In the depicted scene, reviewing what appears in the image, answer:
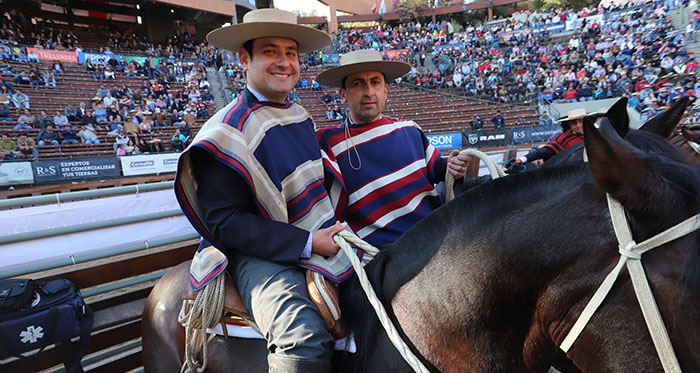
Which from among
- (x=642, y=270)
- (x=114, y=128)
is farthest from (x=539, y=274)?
(x=114, y=128)

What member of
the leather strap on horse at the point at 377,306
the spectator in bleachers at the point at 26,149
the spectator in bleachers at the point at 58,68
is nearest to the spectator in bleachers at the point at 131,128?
the spectator in bleachers at the point at 26,149

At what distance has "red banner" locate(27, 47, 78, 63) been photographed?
69.8ft

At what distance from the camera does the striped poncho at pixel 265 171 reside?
1.67 meters

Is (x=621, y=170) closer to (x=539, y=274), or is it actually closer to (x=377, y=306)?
(x=539, y=274)

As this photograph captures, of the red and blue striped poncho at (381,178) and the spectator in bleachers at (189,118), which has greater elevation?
the spectator in bleachers at (189,118)

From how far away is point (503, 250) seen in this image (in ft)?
3.82

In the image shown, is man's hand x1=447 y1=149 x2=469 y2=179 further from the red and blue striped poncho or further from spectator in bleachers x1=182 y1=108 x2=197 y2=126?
spectator in bleachers x1=182 y1=108 x2=197 y2=126

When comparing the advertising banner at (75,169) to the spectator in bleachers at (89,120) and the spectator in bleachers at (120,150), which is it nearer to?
the spectator in bleachers at (120,150)

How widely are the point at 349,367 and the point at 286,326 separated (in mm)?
301

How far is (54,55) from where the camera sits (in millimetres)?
21844

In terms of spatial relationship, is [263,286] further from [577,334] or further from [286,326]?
[577,334]

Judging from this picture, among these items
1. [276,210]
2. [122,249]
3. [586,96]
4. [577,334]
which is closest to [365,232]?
[276,210]

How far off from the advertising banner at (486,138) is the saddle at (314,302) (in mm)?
15304

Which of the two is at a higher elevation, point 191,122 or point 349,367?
point 191,122
